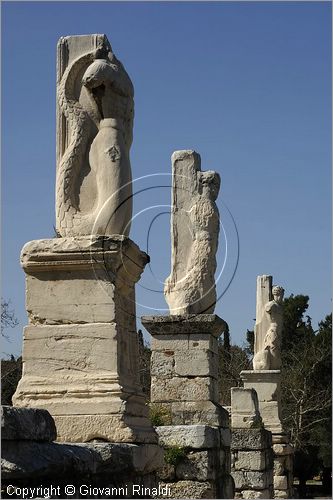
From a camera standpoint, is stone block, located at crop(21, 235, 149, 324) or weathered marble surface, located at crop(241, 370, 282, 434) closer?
stone block, located at crop(21, 235, 149, 324)

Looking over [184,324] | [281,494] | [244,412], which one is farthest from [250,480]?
[184,324]

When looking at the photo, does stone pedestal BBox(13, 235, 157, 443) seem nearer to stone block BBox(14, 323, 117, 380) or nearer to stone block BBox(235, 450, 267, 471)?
stone block BBox(14, 323, 117, 380)

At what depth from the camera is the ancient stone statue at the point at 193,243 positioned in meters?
11.2

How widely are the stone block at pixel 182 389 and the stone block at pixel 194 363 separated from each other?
7 centimetres

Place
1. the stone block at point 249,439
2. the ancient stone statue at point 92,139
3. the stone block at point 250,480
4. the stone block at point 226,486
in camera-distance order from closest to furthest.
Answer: the ancient stone statue at point 92,139, the stone block at point 226,486, the stone block at point 250,480, the stone block at point 249,439

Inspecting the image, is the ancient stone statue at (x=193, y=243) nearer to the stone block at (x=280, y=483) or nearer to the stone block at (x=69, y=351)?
the stone block at (x=69, y=351)

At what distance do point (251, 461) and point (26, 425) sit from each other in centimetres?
986

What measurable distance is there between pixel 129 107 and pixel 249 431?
317 inches

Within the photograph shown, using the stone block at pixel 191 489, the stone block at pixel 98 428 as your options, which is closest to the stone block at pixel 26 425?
the stone block at pixel 98 428

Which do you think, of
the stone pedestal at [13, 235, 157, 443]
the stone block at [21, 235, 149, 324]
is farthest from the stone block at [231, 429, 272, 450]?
the stone block at [21, 235, 149, 324]

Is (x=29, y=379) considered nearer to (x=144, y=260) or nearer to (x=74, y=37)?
(x=144, y=260)

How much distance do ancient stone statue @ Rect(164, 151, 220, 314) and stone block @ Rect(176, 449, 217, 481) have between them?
228cm

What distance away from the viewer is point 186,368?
34.6ft

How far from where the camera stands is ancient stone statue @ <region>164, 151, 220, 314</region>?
11.2 m
